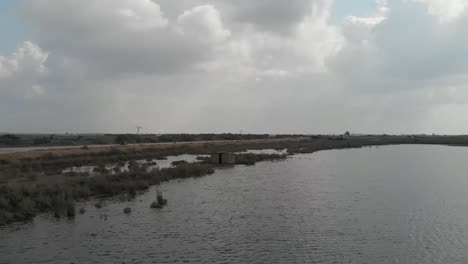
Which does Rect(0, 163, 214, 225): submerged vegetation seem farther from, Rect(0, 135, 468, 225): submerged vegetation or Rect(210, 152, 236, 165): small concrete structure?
→ Rect(210, 152, 236, 165): small concrete structure

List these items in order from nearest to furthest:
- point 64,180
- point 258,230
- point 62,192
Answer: point 258,230
point 62,192
point 64,180

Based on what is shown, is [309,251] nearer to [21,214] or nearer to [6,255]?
[6,255]

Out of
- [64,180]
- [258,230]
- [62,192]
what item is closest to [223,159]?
[64,180]

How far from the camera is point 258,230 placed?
20250mm

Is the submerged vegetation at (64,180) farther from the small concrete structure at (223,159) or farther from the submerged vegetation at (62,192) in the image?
the small concrete structure at (223,159)

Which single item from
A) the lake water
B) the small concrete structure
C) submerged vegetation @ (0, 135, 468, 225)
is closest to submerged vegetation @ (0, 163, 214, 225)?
submerged vegetation @ (0, 135, 468, 225)

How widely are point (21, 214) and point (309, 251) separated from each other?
14811 mm

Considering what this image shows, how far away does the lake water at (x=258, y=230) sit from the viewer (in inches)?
643

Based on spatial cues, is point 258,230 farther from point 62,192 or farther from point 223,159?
point 223,159

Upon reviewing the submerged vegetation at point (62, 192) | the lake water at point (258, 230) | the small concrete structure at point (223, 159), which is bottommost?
the lake water at point (258, 230)

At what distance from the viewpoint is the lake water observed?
16.3 metres

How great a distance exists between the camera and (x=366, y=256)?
16469 mm

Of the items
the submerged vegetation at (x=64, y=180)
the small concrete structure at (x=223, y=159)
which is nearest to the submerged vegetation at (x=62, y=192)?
the submerged vegetation at (x=64, y=180)

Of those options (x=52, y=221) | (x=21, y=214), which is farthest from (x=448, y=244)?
(x=21, y=214)
